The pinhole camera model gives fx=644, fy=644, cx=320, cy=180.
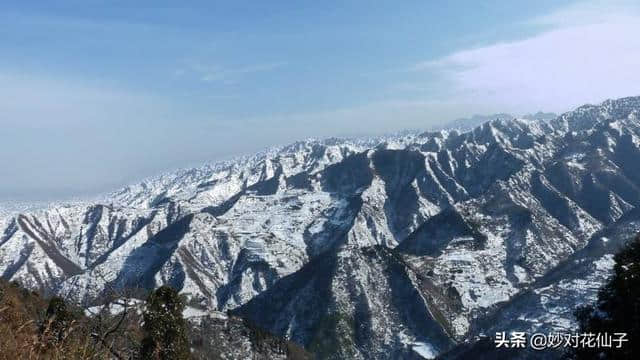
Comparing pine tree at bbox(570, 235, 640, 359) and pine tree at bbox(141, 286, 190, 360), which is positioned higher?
pine tree at bbox(570, 235, 640, 359)

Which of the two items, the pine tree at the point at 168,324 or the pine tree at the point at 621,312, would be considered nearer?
the pine tree at the point at 621,312

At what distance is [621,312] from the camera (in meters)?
27.5

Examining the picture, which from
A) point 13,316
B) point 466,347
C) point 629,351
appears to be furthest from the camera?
point 466,347

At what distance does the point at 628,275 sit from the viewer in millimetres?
27609

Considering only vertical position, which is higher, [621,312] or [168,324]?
[621,312]

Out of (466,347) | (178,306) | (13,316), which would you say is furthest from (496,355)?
(13,316)

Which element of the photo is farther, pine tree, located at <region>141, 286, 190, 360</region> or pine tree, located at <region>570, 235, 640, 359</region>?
pine tree, located at <region>141, 286, 190, 360</region>

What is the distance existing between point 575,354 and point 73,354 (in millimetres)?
24852

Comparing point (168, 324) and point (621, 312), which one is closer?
point (621, 312)

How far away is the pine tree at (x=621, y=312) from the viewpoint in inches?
1030

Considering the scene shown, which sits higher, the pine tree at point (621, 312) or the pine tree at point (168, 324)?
the pine tree at point (621, 312)

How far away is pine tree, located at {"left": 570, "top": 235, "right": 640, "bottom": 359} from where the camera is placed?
26.2 m

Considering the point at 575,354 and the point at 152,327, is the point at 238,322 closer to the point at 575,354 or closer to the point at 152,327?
the point at 152,327

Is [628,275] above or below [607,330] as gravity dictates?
above
